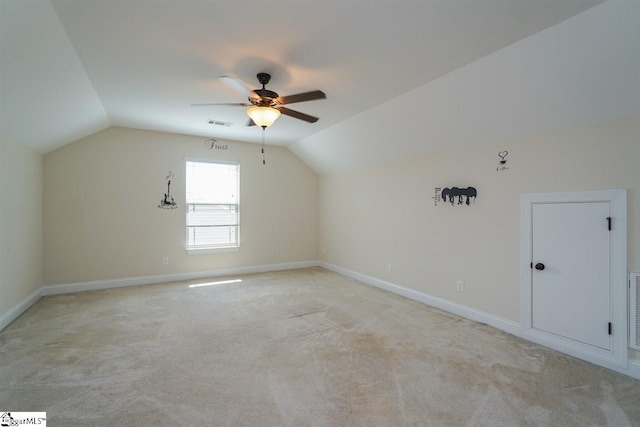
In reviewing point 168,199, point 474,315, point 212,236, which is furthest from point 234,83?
point 212,236

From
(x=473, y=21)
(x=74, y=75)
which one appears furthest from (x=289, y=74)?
(x=74, y=75)

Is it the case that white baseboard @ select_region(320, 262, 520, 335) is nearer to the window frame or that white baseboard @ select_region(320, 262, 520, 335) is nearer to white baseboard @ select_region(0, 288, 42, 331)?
the window frame

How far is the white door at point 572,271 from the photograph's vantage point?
102 inches

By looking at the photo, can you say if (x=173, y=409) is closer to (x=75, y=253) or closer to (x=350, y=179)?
(x=75, y=253)

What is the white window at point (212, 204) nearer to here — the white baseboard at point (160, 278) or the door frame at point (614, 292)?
the white baseboard at point (160, 278)

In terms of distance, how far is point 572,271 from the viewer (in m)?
2.80

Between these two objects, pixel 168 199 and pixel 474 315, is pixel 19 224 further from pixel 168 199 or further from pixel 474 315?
pixel 474 315

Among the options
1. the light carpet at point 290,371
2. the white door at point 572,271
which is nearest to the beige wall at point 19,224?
the light carpet at point 290,371

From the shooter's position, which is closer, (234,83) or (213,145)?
(234,83)

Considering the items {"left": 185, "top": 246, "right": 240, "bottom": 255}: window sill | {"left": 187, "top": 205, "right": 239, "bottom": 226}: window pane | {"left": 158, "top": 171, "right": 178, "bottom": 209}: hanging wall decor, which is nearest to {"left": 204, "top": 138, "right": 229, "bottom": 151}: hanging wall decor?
{"left": 158, "top": 171, "right": 178, "bottom": 209}: hanging wall decor

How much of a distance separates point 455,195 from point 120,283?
553cm

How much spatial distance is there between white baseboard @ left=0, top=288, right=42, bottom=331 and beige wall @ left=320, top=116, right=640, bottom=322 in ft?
16.1

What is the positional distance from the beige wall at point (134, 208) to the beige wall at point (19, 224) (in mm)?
269

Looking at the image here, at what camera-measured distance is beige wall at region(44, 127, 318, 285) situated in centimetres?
461
